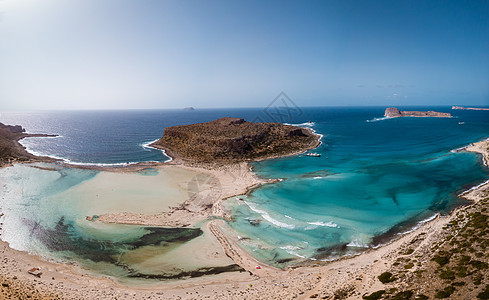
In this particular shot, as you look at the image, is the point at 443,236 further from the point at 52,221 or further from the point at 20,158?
the point at 20,158

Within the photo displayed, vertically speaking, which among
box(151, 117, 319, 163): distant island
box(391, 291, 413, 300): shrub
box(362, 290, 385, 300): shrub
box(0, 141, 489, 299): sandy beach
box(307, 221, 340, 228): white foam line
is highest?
box(151, 117, 319, 163): distant island

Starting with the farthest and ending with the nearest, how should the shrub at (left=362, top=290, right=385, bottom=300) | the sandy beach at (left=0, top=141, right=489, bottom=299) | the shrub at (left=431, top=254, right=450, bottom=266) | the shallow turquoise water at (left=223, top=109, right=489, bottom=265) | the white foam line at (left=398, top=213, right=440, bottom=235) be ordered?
the white foam line at (left=398, top=213, right=440, bottom=235) → the shallow turquoise water at (left=223, top=109, right=489, bottom=265) → the shrub at (left=431, top=254, right=450, bottom=266) → the sandy beach at (left=0, top=141, right=489, bottom=299) → the shrub at (left=362, top=290, right=385, bottom=300)

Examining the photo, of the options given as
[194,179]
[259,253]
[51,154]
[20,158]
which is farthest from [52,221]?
[51,154]

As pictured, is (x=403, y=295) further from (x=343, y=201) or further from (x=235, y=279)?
(x=343, y=201)

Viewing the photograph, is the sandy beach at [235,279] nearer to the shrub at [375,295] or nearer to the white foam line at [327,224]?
the shrub at [375,295]

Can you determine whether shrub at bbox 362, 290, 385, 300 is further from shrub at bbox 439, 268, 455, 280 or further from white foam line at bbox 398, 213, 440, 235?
white foam line at bbox 398, 213, 440, 235

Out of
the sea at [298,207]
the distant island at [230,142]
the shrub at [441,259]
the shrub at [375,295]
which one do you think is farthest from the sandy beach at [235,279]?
the distant island at [230,142]

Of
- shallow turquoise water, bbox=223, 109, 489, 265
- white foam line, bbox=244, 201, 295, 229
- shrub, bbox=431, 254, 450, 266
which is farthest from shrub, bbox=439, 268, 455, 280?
white foam line, bbox=244, 201, 295, 229

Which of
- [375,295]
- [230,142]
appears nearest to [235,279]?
[375,295]

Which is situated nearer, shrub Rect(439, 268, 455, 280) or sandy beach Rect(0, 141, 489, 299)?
shrub Rect(439, 268, 455, 280)
